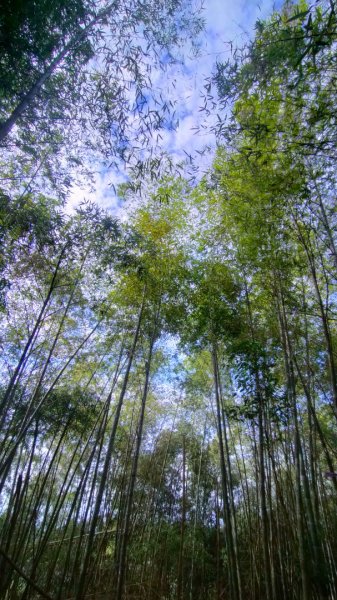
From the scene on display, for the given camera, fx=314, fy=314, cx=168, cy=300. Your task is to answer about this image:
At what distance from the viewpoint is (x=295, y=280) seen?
5.03 meters

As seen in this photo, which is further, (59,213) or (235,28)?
(59,213)

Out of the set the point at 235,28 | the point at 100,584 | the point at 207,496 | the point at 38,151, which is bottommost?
the point at 100,584

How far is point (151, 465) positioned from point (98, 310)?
17.4 feet

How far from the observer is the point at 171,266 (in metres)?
5.55

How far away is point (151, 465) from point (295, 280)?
21.7ft

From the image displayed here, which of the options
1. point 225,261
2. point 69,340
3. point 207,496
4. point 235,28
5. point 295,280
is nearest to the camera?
point 235,28

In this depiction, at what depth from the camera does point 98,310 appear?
585 centimetres

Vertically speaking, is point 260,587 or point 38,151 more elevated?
point 38,151

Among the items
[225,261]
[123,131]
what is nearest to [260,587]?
[225,261]

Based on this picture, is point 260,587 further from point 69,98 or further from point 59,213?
point 69,98

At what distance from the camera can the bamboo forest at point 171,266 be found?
2.79 m

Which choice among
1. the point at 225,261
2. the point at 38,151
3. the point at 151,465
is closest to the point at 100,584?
the point at 151,465

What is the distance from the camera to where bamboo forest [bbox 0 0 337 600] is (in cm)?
279

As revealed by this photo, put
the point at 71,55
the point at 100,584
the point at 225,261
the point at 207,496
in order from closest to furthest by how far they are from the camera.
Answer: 1. the point at 71,55
2. the point at 225,261
3. the point at 100,584
4. the point at 207,496
